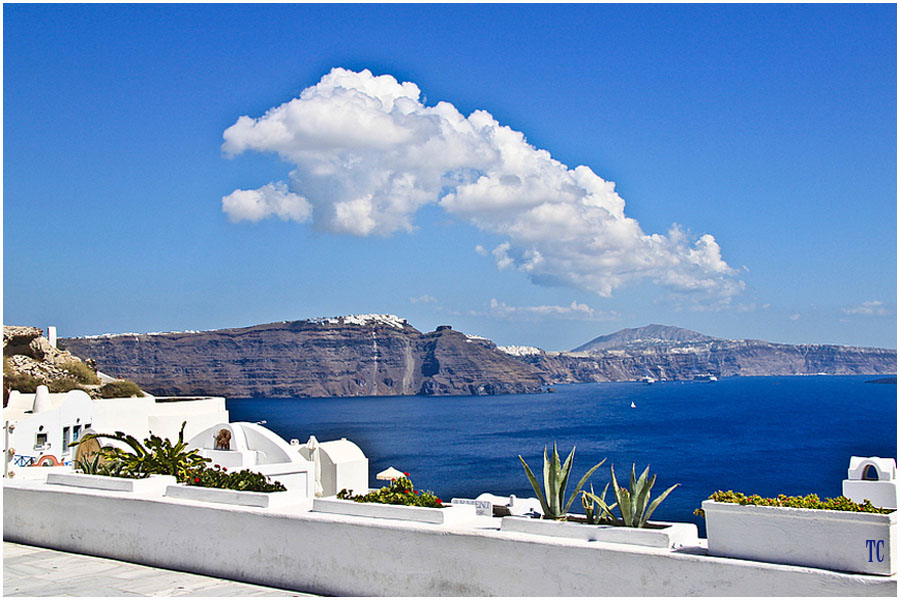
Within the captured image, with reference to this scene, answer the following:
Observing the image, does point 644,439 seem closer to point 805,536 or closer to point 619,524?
point 619,524

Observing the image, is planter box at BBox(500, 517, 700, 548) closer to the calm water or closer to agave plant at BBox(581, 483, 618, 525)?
agave plant at BBox(581, 483, 618, 525)

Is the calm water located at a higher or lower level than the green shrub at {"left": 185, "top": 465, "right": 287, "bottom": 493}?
lower

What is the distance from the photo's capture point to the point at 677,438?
90.5 m

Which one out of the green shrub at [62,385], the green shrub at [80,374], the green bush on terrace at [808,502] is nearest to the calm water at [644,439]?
the green shrub at [80,374]

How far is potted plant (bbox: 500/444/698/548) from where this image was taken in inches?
202

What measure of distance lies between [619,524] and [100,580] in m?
4.01

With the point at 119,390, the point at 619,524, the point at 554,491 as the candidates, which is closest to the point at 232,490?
the point at 554,491

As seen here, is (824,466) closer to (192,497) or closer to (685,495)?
(685,495)

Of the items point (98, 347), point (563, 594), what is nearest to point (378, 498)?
point (563, 594)

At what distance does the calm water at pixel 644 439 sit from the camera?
59312 mm

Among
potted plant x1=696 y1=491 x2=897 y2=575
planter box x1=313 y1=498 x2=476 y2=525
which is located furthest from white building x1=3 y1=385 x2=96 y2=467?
potted plant x1=696 y1=491 x2=897 y2=575

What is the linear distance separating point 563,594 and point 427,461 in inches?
2700

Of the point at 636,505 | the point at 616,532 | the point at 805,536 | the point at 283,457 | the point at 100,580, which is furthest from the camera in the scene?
the point at 283,457

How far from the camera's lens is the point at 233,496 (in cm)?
695
